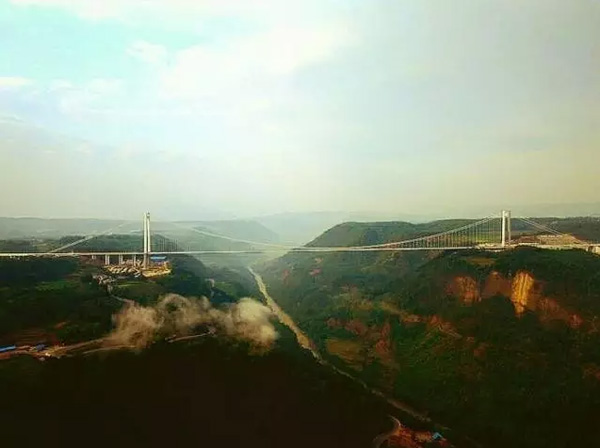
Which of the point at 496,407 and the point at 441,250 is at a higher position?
the point at 441,250

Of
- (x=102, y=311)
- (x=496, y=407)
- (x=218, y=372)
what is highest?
(x=102, y=311)

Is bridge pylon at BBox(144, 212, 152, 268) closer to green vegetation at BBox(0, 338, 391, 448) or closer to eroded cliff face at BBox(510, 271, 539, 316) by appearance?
green vegetation at BBox(0, 338, 391, 448)

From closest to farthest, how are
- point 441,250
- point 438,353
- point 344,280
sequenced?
point 438,353, point 441,250, point 344,280

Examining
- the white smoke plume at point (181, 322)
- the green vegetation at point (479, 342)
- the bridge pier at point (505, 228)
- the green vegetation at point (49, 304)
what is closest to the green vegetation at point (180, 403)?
the white smoke plume at point (181, 322)

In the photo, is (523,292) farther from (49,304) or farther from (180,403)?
(49,304)

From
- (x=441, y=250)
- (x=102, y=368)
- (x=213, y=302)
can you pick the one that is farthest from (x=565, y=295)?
(x=102, y=368)

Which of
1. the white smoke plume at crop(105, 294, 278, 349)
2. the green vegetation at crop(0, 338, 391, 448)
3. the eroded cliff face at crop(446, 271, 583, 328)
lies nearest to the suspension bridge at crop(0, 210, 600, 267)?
the eroded cliff face at crop(446, 271, 583, 328)

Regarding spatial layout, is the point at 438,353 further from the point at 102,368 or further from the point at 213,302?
the point at 102,368
